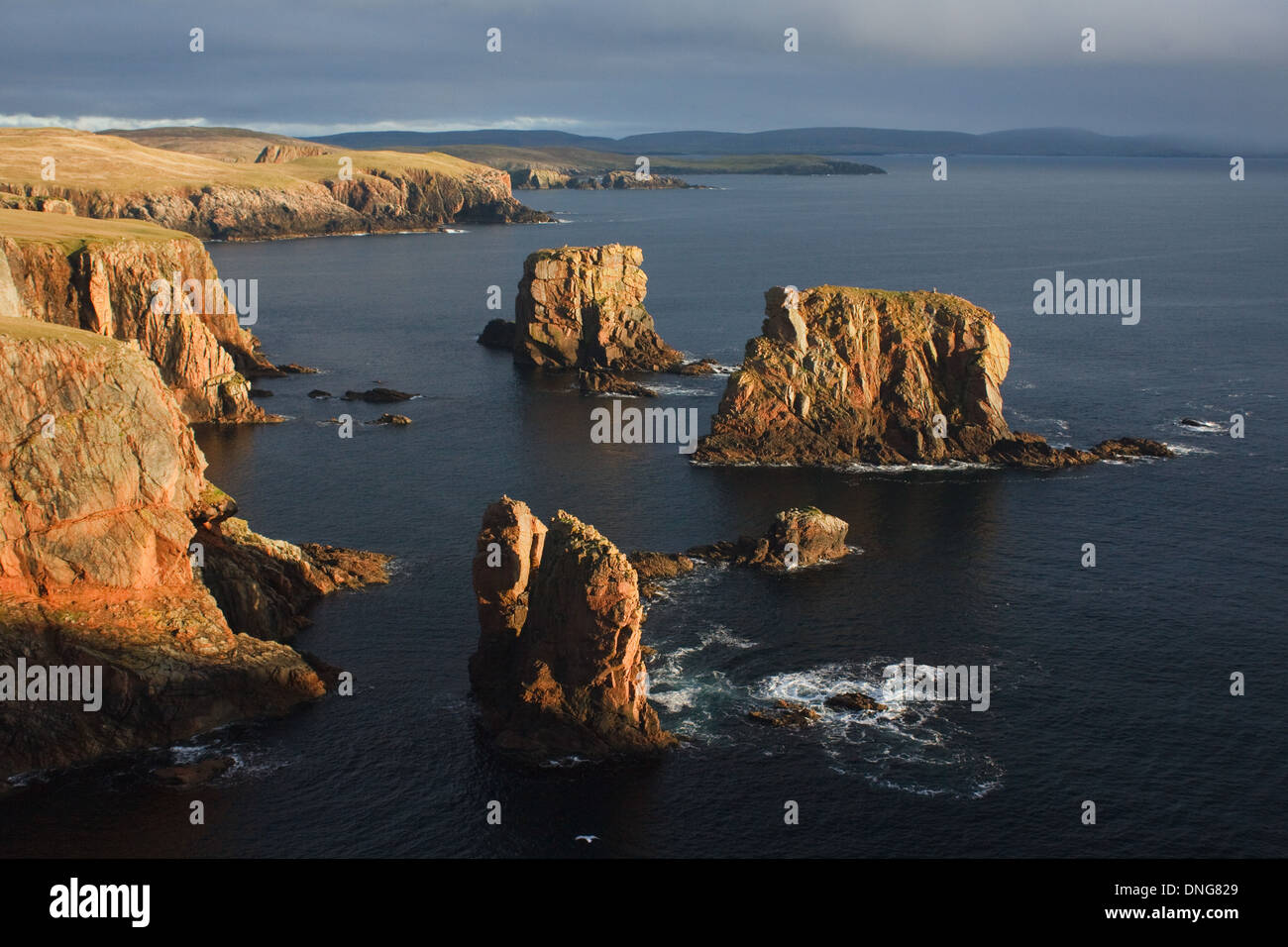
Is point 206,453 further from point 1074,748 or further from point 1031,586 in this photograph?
point 1074,748

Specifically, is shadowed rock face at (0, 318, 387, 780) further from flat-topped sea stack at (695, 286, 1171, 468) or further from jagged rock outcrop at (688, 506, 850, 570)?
flat-topped sea stack at (695, 286, 1171, 468)

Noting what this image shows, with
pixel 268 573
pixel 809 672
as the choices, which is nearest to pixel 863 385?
pixel 809 672

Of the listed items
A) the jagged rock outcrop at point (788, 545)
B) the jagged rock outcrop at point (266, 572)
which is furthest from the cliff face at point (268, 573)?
the jagged rock outcrop at point (788, 545)

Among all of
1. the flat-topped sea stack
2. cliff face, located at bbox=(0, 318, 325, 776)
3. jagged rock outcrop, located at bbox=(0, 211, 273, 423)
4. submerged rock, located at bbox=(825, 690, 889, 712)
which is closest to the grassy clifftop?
jagged rock outcrop, located at bbox=(0, 211, 273, 423)

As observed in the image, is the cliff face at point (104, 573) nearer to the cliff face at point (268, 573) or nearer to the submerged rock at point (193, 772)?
the submerged rock at point (193, 772)

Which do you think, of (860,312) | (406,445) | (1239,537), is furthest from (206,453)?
(1239,537)

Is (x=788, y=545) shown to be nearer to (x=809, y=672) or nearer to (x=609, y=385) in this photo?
(x=809, y=672)
